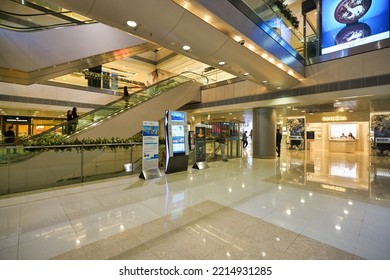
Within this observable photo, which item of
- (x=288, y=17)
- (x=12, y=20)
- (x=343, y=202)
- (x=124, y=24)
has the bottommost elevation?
(x=343, y=202)

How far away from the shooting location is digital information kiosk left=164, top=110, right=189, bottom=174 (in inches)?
230

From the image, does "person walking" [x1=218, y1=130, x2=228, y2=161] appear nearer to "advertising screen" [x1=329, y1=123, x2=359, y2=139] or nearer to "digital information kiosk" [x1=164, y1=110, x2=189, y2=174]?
"digital information kiosk" [x1=164, y1=110, x2=189, y2=174]

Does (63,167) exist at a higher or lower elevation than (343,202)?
higher

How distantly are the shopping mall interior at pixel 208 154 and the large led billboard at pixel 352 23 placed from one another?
2.1 inches

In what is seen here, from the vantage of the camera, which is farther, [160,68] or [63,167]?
[160,68]

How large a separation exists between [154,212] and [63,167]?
3.36 m

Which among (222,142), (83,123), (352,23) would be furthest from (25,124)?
(352,23)

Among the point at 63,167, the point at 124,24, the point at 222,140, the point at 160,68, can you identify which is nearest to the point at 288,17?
the point at 222,140

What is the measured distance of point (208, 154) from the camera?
30.9ft

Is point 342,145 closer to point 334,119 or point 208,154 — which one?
point 334,119

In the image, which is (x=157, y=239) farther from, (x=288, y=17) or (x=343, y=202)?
(x=288, y=17)

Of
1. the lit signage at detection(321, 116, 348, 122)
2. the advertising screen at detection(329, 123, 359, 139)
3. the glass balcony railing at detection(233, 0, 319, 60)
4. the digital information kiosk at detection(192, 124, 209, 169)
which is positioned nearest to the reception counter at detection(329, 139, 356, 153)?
the advertising screen at detection(329, 123, 359, 139)
